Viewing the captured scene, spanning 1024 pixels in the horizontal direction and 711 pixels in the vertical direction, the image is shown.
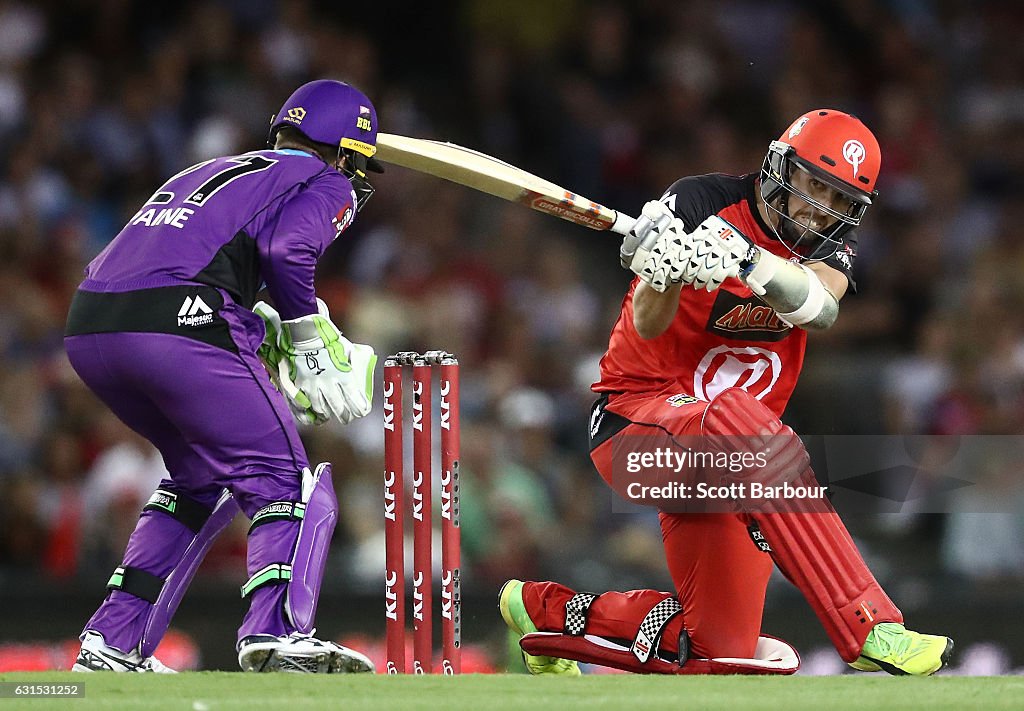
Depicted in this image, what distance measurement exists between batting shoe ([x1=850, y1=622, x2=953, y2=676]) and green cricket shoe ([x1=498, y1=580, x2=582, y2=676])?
3.48 ft

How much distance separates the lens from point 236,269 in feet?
12.6

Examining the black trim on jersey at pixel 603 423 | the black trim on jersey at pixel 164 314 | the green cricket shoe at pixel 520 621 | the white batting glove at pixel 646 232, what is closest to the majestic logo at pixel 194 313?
the black trim on jersey at pixel 164 314

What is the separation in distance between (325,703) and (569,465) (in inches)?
161

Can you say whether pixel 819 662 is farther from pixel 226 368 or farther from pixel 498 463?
pixel 226 368

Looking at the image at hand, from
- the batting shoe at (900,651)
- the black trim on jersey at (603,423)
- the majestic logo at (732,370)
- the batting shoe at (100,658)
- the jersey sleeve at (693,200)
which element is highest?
the jersey sleeve at (693,200)

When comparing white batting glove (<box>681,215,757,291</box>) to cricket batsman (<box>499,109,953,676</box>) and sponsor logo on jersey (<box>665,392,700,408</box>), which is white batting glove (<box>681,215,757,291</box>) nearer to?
cricket batsman (<box>499,109,953,676</box>)

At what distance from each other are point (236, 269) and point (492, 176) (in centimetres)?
88

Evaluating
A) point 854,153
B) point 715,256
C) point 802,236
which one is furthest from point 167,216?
point 854,153

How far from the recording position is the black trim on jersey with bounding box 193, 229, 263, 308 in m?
3.77

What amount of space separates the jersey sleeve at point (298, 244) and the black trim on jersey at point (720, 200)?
95 centimetres

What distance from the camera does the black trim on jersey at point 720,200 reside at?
4.09 m

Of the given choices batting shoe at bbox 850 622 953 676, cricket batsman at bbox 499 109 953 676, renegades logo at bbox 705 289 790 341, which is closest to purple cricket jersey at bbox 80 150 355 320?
cricket batsman at bbox 499 109 953 676

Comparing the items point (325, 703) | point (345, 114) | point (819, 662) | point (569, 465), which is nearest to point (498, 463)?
point (569, 465)

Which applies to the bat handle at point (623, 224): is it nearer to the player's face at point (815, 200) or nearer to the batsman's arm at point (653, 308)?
the batsman's arm at point (653, 308)
